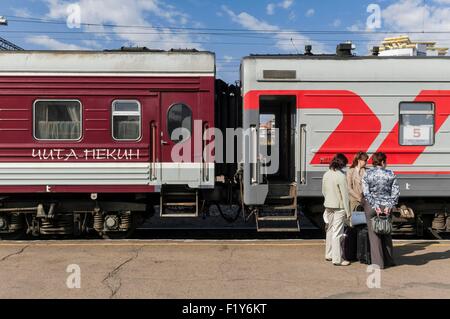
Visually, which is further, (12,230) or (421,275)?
(12,230)

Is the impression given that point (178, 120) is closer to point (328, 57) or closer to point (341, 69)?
point (328, 57)

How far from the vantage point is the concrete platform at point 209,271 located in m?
5.60

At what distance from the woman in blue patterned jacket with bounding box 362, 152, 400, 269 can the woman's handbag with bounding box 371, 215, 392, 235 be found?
71 millimetres

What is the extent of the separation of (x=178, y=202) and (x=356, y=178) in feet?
10.4

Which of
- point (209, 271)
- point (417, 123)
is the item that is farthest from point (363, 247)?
point (417, 123)

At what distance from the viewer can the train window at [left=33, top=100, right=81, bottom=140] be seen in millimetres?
8242

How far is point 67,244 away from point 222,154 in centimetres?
313

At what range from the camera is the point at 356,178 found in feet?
23.4

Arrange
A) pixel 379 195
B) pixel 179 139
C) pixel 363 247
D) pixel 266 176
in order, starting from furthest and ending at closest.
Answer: pixel 266 176, pixel 179 139, pixel 363 247, pixel 379 195

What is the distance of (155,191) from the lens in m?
8.25

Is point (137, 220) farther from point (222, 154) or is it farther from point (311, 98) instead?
point (311, 98)

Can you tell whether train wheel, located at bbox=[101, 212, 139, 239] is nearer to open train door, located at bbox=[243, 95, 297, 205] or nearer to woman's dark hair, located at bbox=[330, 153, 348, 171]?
open train door, located at bbox=[243, 95, 297, 205]
